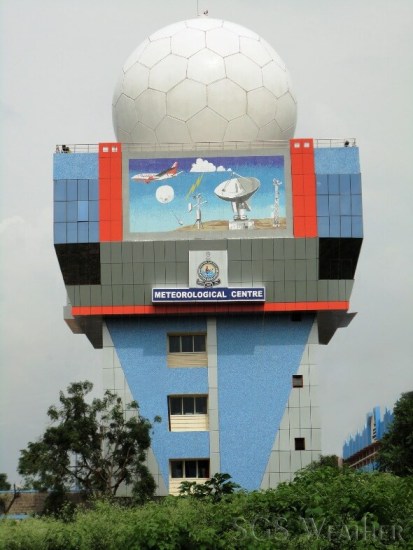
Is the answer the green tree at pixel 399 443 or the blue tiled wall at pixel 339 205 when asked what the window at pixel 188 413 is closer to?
the green tree at pixel 399 443

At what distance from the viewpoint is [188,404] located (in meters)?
65.8

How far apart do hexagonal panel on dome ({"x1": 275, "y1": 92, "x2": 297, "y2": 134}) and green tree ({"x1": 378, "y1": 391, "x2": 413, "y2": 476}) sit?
647 inches

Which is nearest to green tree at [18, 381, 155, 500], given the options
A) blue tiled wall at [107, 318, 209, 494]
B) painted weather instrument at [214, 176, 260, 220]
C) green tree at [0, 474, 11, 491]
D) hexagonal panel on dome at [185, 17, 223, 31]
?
blue tiled wall at [107, 318, 209, 494]

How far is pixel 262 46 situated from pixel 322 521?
118 feet

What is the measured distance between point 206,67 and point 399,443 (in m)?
22.6

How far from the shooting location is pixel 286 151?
65.4 metres

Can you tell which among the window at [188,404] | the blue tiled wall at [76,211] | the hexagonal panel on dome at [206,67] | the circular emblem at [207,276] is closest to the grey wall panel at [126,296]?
the blue tiled wall at [76,211]

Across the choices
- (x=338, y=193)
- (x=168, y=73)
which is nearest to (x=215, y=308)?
(x=338, y=193)

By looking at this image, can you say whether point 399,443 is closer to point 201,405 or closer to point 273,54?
point 201,405

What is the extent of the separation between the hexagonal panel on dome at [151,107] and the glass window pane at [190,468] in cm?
1813

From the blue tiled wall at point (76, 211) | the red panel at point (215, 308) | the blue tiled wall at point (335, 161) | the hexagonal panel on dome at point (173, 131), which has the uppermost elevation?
the hexagonal panel on dome at point (173, 131)

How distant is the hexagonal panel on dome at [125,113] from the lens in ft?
219

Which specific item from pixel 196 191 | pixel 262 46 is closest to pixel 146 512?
Result: pixel 196 191

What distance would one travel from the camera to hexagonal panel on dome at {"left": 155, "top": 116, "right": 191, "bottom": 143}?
65688 mm
